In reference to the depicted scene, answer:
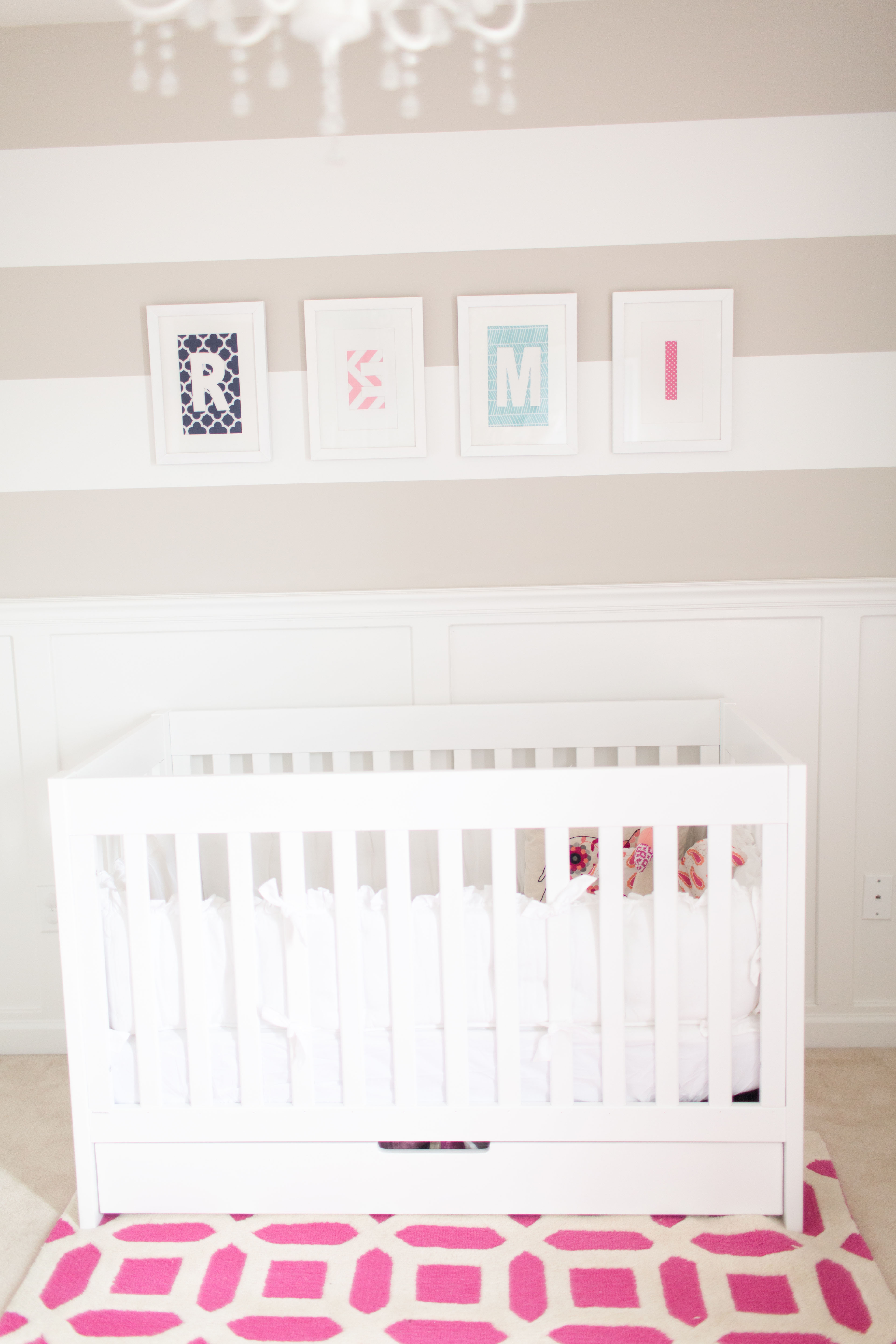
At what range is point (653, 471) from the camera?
2135 millimetres

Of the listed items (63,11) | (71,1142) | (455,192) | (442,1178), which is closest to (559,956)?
(442,1178)

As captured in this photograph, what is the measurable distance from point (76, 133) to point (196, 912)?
1.66 m

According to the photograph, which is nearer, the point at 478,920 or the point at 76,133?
the point at 478,920

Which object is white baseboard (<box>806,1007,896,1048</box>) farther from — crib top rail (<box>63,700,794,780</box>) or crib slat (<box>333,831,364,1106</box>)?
crib slat (<box>333,831,364,1106</box>)

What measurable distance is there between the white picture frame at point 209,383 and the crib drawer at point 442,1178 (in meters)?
1.38

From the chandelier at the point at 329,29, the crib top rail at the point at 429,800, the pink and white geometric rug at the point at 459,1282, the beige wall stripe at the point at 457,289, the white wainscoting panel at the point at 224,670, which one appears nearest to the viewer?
the chandelier at the point at 329,29

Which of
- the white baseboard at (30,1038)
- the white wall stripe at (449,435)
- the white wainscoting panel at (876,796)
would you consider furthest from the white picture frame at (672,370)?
the white baseboard at (30,1038)

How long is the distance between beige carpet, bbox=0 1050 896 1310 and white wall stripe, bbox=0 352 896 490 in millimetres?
1313

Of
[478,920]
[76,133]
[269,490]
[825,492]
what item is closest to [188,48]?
[76,133]

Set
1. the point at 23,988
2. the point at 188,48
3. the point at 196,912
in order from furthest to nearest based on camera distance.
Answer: the point at 23,988, the point at 188,48, the point at 196,912

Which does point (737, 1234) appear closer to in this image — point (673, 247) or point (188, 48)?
point (673, 247)

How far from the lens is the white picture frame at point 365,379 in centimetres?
209

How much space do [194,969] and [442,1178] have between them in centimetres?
54

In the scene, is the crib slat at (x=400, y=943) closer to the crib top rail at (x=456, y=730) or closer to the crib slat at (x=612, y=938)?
the crib slat at (x=612, y=938)
